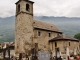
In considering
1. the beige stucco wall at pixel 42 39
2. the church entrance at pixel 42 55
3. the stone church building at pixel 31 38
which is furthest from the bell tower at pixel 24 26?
the church entrance at pixel 42 55

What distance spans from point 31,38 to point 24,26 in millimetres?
3271

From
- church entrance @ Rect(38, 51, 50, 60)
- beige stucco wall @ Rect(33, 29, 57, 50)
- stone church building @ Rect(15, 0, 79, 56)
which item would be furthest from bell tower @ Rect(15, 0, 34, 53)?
church entrance @ Rect(38, 51, 50, 60)

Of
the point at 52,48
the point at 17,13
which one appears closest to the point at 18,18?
the point at 17,13

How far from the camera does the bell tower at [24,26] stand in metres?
37.1

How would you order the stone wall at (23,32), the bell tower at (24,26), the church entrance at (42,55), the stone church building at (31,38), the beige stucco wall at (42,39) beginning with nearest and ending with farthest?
the church entrance at (42,55) < the stone wall at (23,32) < the bell tower at (24,26) < the stone church building at (31,38) < the beige stucco wall at (42,39)

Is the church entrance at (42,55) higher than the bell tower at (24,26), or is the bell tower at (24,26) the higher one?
the bell tower at (24,26)

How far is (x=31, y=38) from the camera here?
38.4 m

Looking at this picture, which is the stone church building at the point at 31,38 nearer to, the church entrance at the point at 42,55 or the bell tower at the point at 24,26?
the bell tower at the point at 24,26

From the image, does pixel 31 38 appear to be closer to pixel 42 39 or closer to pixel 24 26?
pixel 24 26

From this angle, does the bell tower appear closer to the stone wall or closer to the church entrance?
the stone wall

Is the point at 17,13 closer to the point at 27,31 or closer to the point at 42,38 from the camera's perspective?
the point at 27,31

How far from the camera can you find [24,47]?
36.7m

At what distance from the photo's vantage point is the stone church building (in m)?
37.5

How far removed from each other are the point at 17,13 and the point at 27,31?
5563mm
